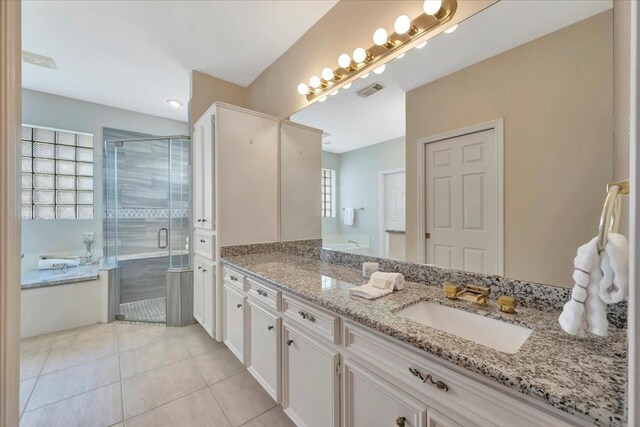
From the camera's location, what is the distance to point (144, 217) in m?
3.54

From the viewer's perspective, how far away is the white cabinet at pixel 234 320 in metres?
1.86

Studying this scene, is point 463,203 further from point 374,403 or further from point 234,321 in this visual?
point 234,321

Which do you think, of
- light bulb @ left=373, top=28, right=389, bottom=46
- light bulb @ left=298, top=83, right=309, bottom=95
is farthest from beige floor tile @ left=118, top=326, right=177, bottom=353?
light bulb @ left=373, top=28, right=389, bottom=46

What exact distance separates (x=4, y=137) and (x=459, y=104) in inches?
64.9

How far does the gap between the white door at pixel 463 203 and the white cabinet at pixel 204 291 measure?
5.97 ft

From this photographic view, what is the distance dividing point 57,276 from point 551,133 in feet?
13.8

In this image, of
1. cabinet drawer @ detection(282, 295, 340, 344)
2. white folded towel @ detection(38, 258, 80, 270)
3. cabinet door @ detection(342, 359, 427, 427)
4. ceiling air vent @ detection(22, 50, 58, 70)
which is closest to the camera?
cabinet door @ detection(342, 359, 427, 427)

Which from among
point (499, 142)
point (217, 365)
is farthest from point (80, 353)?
point (499, 142)

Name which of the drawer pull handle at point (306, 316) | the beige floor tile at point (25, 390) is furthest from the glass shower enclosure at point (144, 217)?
the drawer pull handle at point (306, 316)

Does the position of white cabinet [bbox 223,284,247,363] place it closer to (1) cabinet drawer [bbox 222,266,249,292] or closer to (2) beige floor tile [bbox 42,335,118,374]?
(1) cabinet drawer [bbox 222,266,249,292]

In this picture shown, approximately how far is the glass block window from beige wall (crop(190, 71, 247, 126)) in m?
1.92

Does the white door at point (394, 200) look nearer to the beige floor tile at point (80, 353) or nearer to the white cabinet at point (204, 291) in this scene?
the white cabinet at point (204, 291)

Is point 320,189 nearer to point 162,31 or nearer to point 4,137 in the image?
point 4,137

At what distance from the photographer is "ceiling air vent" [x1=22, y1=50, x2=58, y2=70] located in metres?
2.37
